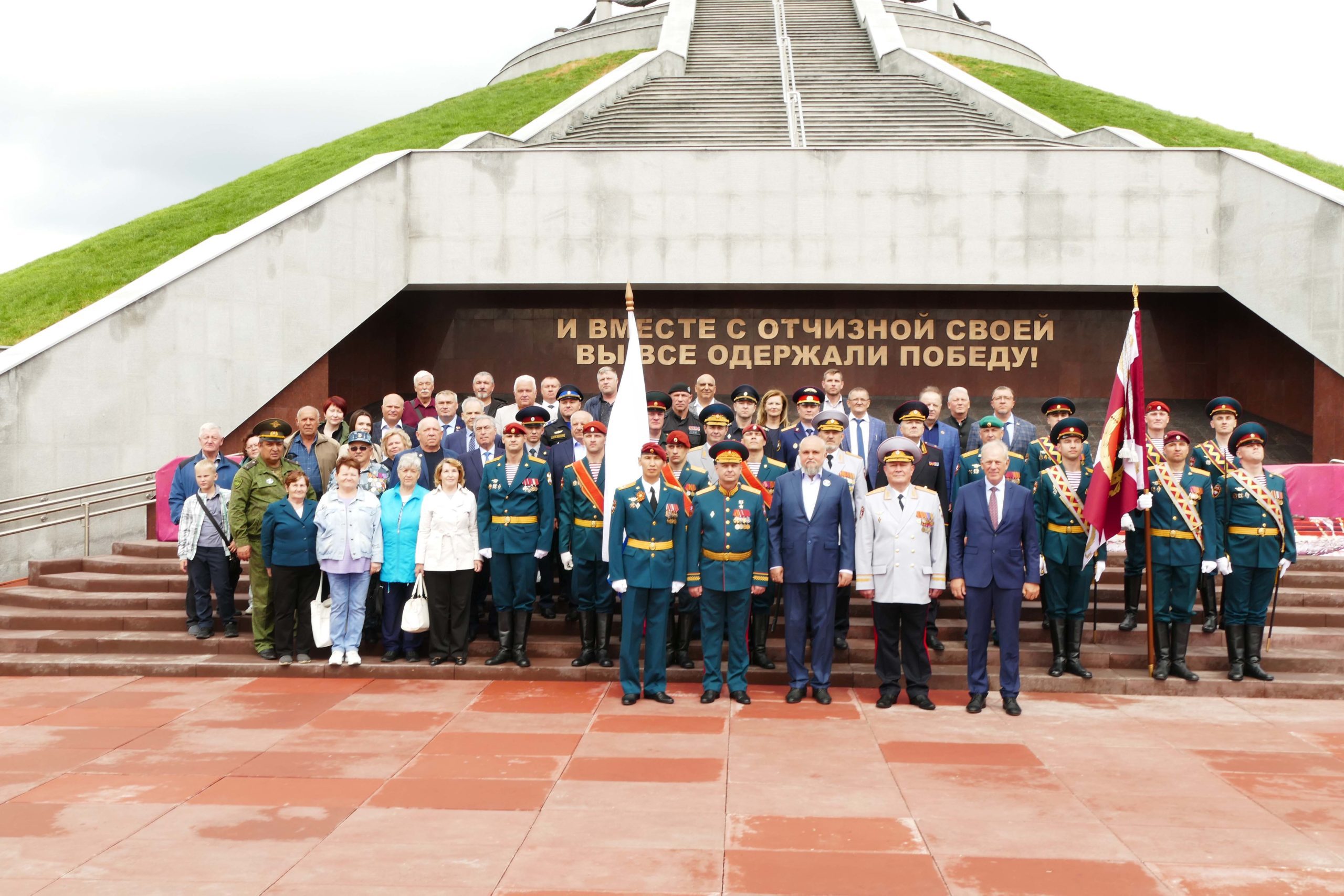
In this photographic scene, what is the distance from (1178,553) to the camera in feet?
24.2

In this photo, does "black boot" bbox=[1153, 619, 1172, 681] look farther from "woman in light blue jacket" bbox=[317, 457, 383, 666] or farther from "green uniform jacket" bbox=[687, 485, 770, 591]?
"woman in light blue jacket" bbox=[317, 457, 383, 666]

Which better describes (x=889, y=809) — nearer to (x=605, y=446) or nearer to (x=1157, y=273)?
(x=605, y=446)

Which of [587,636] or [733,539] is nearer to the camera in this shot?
[733,539]

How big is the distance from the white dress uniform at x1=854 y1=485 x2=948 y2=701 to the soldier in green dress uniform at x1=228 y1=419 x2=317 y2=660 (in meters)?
4.32

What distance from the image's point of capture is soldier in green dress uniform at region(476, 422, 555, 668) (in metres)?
7.75

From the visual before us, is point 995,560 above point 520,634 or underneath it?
above

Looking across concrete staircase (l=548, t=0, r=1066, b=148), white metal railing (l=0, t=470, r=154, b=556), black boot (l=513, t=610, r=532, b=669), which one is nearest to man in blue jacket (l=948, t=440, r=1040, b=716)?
black boot (l=513, t=610, r=532, b=669)

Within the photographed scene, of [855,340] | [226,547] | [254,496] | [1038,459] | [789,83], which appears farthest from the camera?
[789,83]

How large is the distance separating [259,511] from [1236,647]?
740 cm

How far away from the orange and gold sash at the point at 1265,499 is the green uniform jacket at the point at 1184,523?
0.97 feet

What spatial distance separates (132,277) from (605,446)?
37.6 ft

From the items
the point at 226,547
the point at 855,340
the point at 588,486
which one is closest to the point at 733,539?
the point at 588,486

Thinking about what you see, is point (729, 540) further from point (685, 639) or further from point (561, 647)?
point (561, 647)

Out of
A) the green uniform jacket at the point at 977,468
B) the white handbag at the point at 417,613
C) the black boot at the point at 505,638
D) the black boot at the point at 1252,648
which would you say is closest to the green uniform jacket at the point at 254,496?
the white handbag at the point at 417,613
